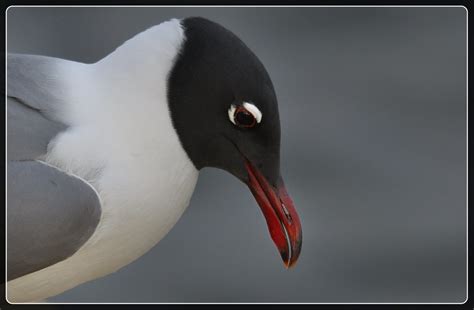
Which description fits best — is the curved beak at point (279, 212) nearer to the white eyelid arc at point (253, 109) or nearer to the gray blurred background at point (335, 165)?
the white eyelid arc at point (253, 109)

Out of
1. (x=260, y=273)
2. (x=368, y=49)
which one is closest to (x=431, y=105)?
(x=368, y=49)

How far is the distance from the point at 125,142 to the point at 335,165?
11.2 feet

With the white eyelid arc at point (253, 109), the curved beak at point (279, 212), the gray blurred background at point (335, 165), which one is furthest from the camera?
the gray blurred background at point (335, 165)

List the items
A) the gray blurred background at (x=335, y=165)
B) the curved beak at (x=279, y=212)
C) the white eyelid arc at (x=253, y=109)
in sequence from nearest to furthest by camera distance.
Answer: the white eyelid arc at (x=253, y=109), the curved beak at (x=279, y=212), the gray blurred background at (x=335, y=165)

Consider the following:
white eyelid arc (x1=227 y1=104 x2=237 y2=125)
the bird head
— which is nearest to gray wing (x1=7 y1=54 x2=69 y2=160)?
the bird head

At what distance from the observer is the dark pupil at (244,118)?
2885 millimetres

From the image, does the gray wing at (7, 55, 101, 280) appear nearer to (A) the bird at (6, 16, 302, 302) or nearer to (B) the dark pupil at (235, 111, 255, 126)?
(A) the bird at (6, 16, 302, 302)

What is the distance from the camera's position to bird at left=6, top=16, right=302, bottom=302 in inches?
113

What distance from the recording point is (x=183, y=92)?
2.95m

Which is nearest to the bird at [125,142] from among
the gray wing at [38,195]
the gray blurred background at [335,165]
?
the gray wing at [38,195]

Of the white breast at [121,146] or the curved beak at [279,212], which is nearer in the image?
the white breast at [121,146]

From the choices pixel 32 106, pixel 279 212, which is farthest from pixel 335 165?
pixel 32 106

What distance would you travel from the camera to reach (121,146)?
2.92 meters
